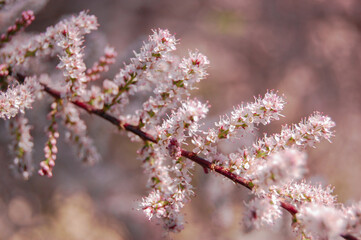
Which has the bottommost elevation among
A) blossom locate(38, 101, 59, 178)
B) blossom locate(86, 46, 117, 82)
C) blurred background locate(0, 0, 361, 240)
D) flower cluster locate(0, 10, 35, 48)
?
blossom locate(38, 101, 59, 178)

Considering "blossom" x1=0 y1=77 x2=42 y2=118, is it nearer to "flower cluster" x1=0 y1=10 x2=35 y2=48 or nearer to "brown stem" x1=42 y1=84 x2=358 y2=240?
"brown stem" x1=42 y1=84 x2=358 y2=240

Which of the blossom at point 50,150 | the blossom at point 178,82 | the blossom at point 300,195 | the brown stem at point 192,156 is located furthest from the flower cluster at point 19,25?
the blossom at point 300,195

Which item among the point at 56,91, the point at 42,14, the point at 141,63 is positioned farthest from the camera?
the point at 42,14

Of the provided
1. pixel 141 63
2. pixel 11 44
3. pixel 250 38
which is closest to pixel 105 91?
pixel 141 63

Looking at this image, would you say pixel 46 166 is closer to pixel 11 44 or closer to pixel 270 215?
pixel 11 44

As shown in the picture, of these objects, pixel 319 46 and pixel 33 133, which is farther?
pixel 319 46

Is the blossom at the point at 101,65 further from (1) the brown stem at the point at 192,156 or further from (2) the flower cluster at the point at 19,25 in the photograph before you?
(2) the flower cluster at the point at 19,25

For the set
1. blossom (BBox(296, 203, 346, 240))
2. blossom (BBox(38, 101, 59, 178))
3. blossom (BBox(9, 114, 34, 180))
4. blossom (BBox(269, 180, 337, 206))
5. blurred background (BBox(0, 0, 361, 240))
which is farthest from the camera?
blurred background (BBox(0, 0, 361, 240))

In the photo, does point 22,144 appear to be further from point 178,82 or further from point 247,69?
point 247,69

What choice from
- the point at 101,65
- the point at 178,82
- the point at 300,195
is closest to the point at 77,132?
the point at 101,65

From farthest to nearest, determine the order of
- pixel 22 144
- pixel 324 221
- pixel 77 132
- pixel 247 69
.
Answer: pixel 247 69 < pixel 77 132 < pixel 22 144 < pixel 324 221

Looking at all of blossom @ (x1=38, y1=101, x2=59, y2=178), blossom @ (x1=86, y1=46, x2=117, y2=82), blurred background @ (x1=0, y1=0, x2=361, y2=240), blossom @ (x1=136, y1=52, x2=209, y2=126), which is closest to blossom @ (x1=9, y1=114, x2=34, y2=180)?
blossom @ (x1=38, y1=101, x2=59, y2=178)
